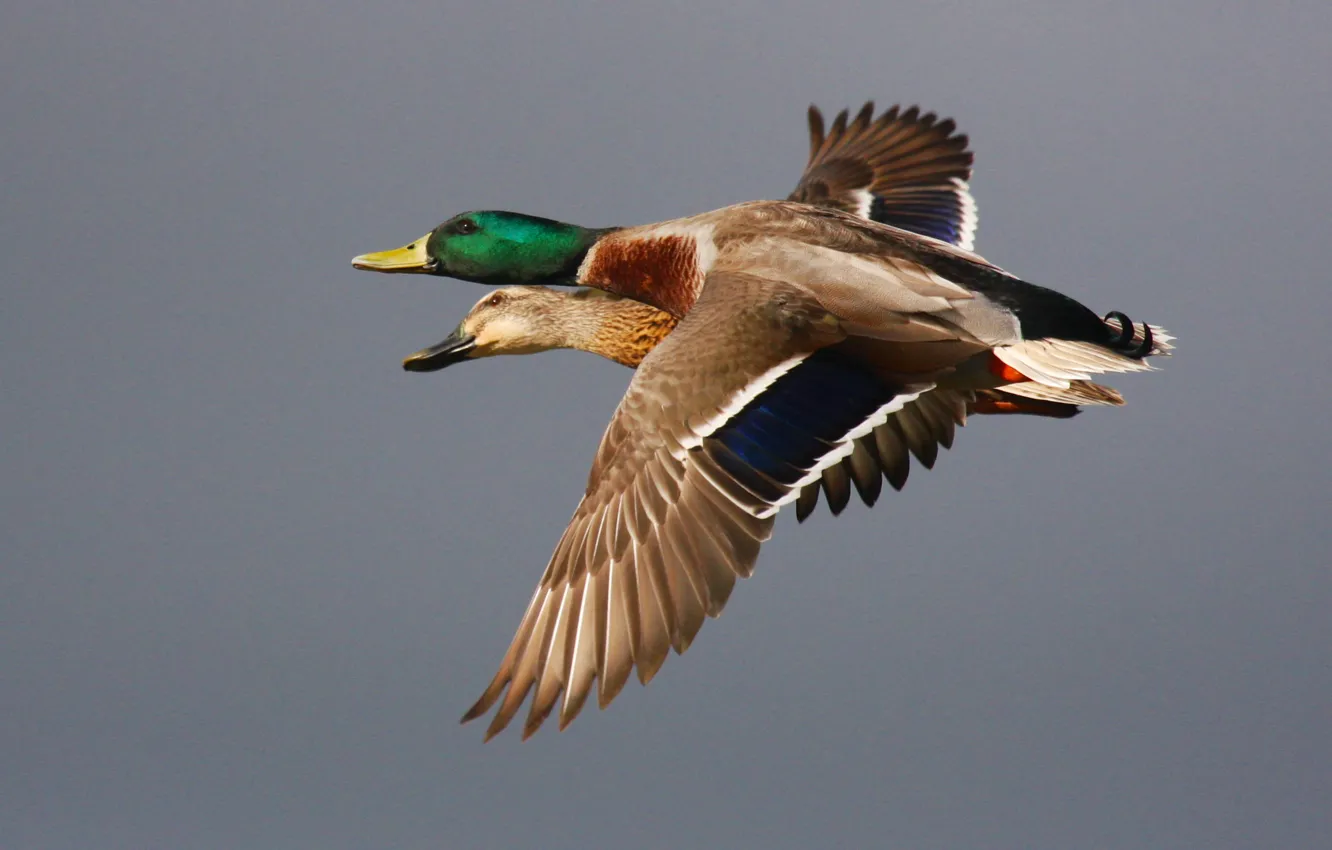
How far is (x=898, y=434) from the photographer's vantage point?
5.20m

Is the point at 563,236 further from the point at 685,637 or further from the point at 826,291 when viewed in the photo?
the point at 685,637

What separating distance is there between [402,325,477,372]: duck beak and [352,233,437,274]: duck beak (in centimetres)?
65

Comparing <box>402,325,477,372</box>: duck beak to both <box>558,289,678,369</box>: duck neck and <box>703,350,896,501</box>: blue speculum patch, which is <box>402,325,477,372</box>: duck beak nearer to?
<box>558,289,678,369</box>: duck neck

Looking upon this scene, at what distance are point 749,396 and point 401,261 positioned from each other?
189 cm

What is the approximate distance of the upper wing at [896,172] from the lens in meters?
6.53

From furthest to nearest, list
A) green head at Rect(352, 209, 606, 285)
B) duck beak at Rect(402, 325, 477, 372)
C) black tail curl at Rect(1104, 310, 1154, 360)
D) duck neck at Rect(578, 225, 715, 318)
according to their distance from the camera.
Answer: duck beak at Rect(402, 325, 477, 372)
green head at Rect(352, 209, 606, 285)
duck neck at Rect(578, 225, 715, 318)
black tail curl at Rect(1104, 310, 1154, 360)

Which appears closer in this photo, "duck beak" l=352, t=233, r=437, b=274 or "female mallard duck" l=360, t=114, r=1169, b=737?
"female mallard duck" l=360, t=114, r=1169, b=737

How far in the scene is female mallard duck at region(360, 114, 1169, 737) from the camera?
448 cm

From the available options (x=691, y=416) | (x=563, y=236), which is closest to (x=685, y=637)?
(x=691, y=416)

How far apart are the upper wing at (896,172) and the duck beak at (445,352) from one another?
4.16 feet

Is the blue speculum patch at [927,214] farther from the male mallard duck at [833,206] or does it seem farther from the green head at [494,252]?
the green head at [494,252]

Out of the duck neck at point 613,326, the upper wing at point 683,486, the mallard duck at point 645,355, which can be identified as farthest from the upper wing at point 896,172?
the upper wing at point 683,486

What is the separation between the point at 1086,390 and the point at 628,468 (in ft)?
4.67

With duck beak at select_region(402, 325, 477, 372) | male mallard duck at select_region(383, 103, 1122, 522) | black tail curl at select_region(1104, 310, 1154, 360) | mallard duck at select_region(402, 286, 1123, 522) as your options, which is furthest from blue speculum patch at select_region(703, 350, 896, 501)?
duck beak at select_region(402, 325, 477, 372)
